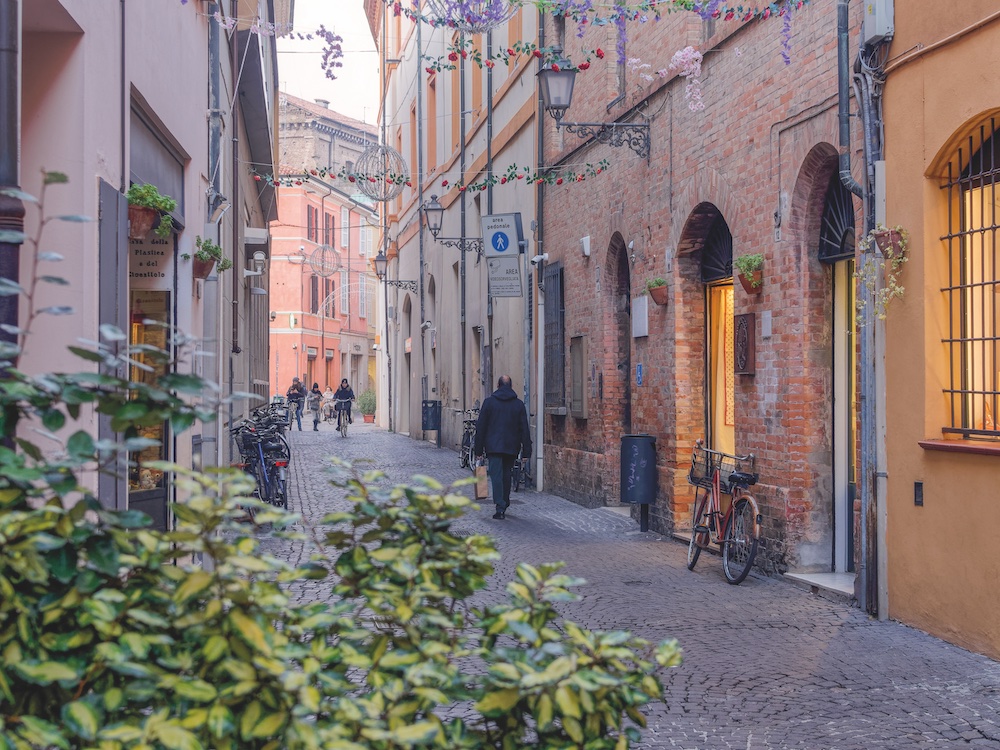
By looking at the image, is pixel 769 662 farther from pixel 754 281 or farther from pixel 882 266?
pixel 754 281

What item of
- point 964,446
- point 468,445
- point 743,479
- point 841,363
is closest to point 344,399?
point 468,445

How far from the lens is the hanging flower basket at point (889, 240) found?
7.69m

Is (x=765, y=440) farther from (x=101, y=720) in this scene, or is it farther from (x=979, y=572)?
(x=101, y=720)

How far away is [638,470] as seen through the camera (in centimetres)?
1246

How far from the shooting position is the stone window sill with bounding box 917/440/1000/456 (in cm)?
676

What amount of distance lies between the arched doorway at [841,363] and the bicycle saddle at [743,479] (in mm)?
638

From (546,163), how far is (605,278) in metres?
3.40

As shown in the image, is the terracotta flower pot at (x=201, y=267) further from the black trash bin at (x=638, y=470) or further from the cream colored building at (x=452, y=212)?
the black trash bin at (x=638, y=470)

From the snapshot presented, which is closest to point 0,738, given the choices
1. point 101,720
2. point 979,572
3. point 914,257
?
point 101,720

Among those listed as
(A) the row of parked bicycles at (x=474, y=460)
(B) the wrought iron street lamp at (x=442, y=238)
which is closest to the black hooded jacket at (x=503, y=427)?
(A) the row of parked bicycles at (x=474, y=460)

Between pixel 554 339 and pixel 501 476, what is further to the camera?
pixel 554 339

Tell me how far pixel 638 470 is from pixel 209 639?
10483mm

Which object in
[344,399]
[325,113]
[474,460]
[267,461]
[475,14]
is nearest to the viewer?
[475,14]

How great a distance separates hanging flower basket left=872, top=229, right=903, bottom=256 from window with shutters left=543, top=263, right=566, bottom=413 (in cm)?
880
